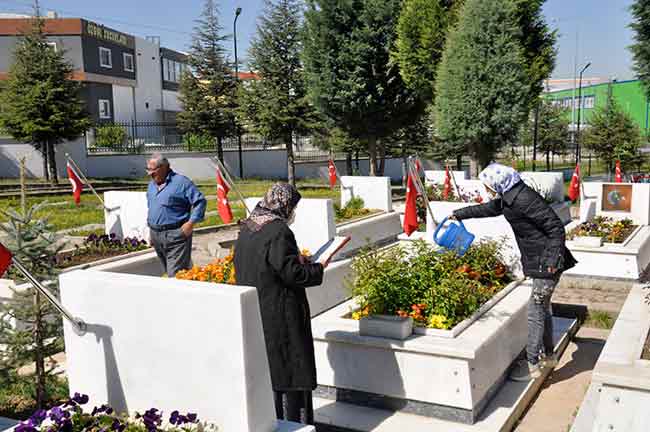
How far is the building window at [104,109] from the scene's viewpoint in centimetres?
3978

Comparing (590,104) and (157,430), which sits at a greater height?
(590,104)

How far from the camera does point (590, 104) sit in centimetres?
7606

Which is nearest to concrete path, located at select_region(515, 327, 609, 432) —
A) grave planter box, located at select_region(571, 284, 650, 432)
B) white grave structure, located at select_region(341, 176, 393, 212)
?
grave planter box, located at select_region(571, 284, 650, 432)

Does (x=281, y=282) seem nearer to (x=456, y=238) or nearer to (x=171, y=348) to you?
(x=171, y=348)

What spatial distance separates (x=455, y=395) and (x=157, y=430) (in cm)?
218

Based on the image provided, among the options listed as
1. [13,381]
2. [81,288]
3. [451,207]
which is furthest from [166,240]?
[451,207]

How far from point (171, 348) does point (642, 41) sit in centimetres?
2182

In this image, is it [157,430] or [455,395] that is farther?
[455,395]

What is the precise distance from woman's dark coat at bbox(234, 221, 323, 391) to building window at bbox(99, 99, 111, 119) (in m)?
38.6

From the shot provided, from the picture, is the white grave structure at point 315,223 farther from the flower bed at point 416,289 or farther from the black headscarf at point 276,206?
the black headscarf at point 276,206

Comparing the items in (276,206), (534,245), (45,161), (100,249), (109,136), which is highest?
(109,136)

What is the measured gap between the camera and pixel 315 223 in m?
8.76

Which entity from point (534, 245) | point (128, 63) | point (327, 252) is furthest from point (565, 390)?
point (128, 63)

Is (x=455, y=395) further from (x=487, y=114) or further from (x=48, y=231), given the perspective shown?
(x=487, y=114)
